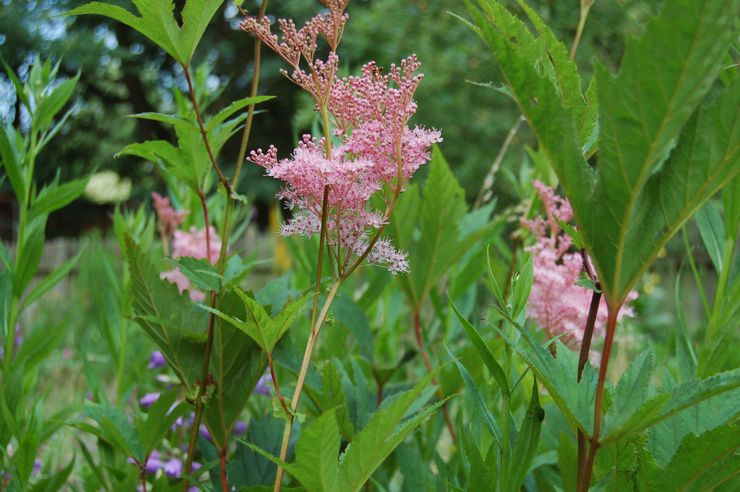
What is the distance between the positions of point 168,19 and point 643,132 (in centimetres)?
53

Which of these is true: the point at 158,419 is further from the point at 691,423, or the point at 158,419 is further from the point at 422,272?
the point at 691,423

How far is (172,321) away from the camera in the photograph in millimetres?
1085

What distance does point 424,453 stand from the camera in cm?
171

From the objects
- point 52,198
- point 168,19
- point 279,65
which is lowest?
point 168,19

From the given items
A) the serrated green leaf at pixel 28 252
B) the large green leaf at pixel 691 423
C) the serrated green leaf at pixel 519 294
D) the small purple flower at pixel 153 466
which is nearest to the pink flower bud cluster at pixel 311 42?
the serrated green leaf at pixel 519 294

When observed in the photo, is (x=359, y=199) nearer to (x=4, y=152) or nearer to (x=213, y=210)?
(x=4, y=152)

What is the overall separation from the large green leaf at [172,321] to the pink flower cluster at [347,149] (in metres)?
0.30

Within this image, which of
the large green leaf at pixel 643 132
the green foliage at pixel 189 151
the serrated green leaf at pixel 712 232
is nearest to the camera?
the large green leaf at pixel 643 132

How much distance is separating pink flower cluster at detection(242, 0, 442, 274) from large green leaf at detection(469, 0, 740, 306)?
15 cm

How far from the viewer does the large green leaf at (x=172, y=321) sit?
1085 millimetres

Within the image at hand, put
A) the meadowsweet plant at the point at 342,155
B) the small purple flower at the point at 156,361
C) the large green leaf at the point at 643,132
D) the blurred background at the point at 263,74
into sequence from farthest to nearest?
1. the blurred background at the point at 263,74
2. the small purple flower at the point at 156,361
3. the meadowsweet plant at the point at 342,155
4. the large green leaf at the point at 643,132

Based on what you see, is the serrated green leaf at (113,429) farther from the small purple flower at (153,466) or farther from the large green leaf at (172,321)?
the small purple flower at (153,466)

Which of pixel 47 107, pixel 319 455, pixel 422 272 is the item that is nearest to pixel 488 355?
pixel 319 455

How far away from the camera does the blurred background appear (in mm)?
10242
